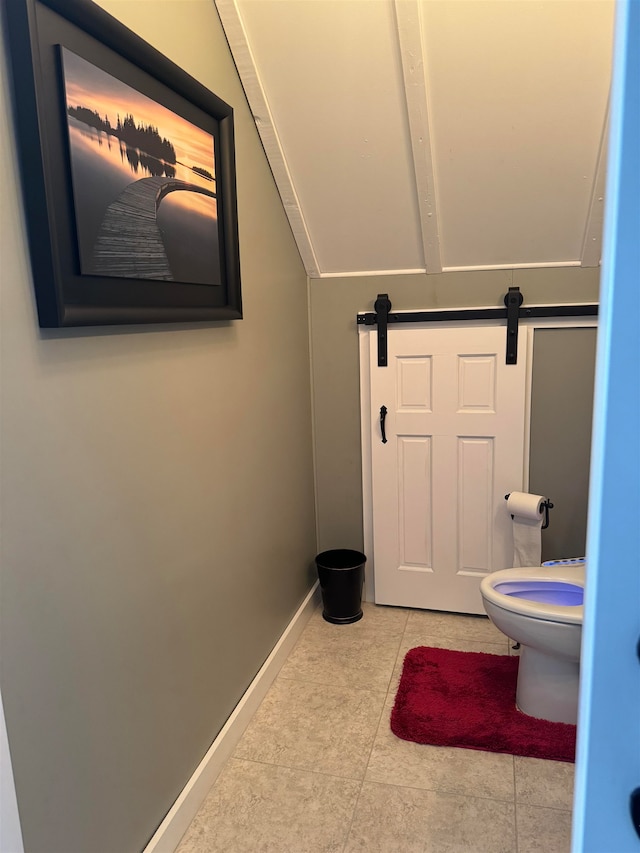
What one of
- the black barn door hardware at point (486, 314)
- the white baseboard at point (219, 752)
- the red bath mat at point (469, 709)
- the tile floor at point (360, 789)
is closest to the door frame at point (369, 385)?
the black barn door hardware at point (486, 314)

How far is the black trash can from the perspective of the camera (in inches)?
112

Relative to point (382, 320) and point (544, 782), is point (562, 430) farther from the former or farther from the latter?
point (544, 782)

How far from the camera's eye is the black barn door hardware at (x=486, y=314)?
8.57ft

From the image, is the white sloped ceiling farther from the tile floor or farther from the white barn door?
the tile floor

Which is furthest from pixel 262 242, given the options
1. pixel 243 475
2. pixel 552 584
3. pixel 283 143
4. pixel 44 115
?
pixel 552 584

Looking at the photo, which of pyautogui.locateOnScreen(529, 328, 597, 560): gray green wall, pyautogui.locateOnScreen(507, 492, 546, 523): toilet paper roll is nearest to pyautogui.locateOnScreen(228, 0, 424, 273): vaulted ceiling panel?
pyautogui.locateOnScreen(529, 328, 597, 560): gray green wall

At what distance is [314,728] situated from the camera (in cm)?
218

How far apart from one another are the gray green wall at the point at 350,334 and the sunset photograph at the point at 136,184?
109 centimetres

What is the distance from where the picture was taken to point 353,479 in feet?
9.96

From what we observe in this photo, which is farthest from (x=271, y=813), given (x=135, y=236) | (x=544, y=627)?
(x=135, y=236)

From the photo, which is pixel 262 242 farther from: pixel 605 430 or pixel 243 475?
pixel 605 430

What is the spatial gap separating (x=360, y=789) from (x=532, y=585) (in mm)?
903

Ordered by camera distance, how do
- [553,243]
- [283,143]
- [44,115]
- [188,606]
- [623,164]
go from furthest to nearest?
[553,243] < [283,143] < [188,606] < [44,115] < [623,164]

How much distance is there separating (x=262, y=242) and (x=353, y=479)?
1.22m
